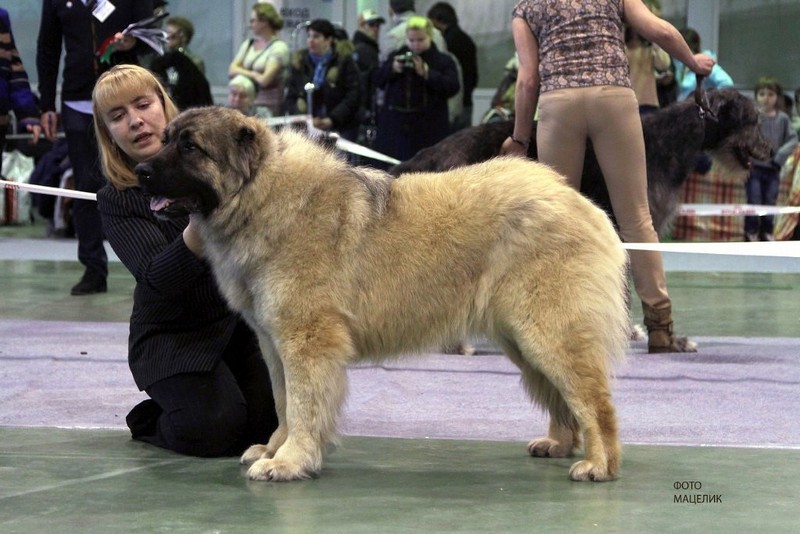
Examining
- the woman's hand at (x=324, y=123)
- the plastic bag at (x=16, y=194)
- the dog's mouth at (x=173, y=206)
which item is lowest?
the plastic bag at (x=16, y=194)

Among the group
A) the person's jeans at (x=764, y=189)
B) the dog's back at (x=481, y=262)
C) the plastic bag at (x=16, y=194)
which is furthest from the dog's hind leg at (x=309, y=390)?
the plastic bag at (x=16, y=194)

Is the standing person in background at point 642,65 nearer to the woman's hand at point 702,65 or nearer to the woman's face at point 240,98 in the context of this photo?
the woman's hand at point 702,65

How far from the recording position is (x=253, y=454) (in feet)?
12.5

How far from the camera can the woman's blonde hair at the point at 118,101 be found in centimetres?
397

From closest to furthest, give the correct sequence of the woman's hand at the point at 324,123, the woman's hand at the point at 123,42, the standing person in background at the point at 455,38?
1. the woman's hand at the point at 123,42
2. the woman's hand at the point at 324,123
3. the standing person in background at the point at 455,38

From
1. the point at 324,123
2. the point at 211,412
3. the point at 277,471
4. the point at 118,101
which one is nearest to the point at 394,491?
the point at 277,471

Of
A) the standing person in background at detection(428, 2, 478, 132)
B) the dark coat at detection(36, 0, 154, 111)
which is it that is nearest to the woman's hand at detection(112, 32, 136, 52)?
the dark coat at detection(36, 0, 154, 111)

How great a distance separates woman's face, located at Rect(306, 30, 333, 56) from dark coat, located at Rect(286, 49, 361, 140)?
0.10 metres

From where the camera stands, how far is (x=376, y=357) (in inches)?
146

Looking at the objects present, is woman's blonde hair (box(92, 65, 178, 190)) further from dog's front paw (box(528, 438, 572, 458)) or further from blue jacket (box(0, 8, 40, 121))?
blue jacket (box(0, 8, 40, 121))

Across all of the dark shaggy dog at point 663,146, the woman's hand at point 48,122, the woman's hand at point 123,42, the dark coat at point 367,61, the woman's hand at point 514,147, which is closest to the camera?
the woman's hand at point 514,147

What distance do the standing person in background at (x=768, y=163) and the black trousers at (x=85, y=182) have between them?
6014 millimetres

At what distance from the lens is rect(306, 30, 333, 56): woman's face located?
10.4 m

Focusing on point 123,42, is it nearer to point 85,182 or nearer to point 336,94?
point 85,182
